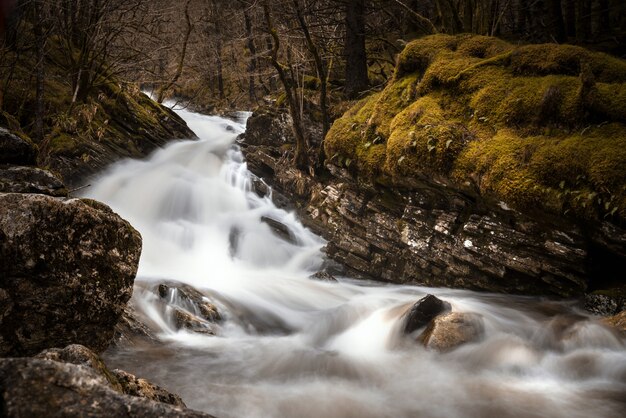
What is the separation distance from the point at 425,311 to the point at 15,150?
651 cm

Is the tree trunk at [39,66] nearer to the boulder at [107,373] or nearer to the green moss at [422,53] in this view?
the green moss at [422,53]

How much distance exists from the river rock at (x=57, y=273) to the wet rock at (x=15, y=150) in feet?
8.58

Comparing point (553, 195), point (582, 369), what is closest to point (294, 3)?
point (553, 195)

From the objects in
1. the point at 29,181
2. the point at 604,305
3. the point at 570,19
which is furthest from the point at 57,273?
the point at 570,19

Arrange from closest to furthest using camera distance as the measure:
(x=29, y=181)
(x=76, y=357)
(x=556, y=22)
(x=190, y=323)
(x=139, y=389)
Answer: (x=76, y=357) < (x=139, y=389) < (x=29, y=181) < (x=190, y=323) < (x=556, y=22)

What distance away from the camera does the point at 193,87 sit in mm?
31156

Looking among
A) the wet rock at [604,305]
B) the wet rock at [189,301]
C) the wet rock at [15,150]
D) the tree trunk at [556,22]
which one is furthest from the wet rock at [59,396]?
the tree trunk at [556,22]

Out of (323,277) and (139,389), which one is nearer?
(139,389)

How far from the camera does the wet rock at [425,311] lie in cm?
663

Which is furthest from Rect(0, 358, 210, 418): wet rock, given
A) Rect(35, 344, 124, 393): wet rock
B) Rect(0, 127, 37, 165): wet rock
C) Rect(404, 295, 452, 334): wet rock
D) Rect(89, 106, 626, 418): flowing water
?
Rect(0, 127, 37, 165): wet rock

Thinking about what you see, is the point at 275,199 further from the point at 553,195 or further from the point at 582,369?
the point at 582,369

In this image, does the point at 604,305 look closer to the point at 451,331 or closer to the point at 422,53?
the point at 451,331

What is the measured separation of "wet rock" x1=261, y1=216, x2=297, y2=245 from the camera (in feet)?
38.7

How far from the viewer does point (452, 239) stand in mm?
8172
